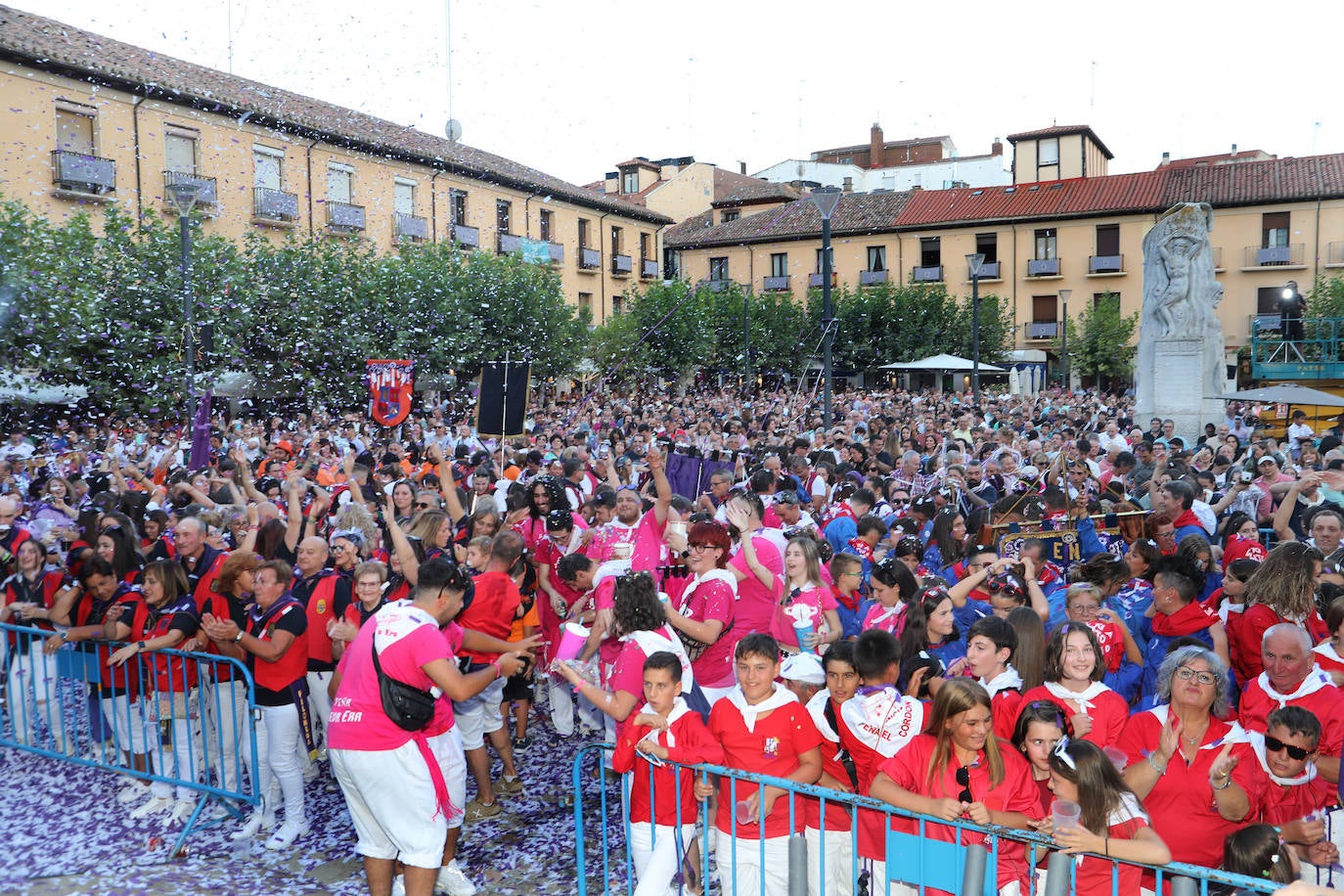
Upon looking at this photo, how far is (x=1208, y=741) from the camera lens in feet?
11.8

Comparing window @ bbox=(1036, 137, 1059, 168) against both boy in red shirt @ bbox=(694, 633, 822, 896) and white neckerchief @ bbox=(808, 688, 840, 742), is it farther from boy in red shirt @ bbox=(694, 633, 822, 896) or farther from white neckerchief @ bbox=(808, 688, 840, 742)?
boy in red shirt @ bbox=(694, 633, 822, 896)

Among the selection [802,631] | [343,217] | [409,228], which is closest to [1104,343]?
[409,228]

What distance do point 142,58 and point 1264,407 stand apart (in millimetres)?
28207

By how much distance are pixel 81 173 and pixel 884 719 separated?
79.6ft

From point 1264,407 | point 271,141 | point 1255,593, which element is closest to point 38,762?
point 1255,593

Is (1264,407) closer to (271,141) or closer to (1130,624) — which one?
(1130,624)

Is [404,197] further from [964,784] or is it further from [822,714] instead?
[964,784]

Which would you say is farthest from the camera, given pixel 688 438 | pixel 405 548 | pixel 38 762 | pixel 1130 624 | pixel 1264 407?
pixel 1264 407

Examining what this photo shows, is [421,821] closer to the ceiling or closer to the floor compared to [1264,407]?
closer to the floor

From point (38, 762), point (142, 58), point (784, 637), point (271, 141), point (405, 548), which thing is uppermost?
point (142, 58)

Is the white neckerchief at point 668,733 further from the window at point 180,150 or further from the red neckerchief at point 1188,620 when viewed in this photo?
the window at point 180,150

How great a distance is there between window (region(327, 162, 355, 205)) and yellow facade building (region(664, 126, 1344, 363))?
20082mm

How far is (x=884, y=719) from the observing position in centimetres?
393

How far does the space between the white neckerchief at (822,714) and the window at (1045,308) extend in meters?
43.6
